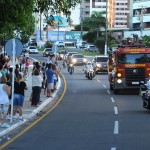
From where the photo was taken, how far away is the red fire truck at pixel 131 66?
117 ft

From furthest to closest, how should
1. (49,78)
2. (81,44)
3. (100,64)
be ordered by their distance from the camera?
(81,44) → (100,64) → (49,78)

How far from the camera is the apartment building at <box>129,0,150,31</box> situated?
121938 mm

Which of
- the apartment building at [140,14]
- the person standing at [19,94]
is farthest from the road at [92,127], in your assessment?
the apartment building at [140,14]

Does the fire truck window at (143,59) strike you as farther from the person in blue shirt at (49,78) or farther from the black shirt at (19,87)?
the black shirt at (19,87)

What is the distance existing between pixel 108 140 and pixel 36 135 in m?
2.48

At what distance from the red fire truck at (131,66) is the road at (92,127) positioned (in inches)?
114

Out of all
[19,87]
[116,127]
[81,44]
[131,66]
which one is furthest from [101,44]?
[116,127]

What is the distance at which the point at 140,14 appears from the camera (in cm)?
12431

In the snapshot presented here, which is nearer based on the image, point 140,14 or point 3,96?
point 3,96

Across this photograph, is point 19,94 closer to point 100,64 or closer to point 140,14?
point 100,64

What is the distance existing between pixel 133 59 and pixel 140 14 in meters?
89.7

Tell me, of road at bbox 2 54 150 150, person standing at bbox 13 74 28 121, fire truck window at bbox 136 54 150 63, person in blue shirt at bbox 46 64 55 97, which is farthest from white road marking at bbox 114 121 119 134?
fire truck window at bbox 136 54 150 63

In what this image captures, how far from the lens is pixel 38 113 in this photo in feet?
82.3

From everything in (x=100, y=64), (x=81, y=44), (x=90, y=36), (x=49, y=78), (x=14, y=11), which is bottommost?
(x=100, y=64)
